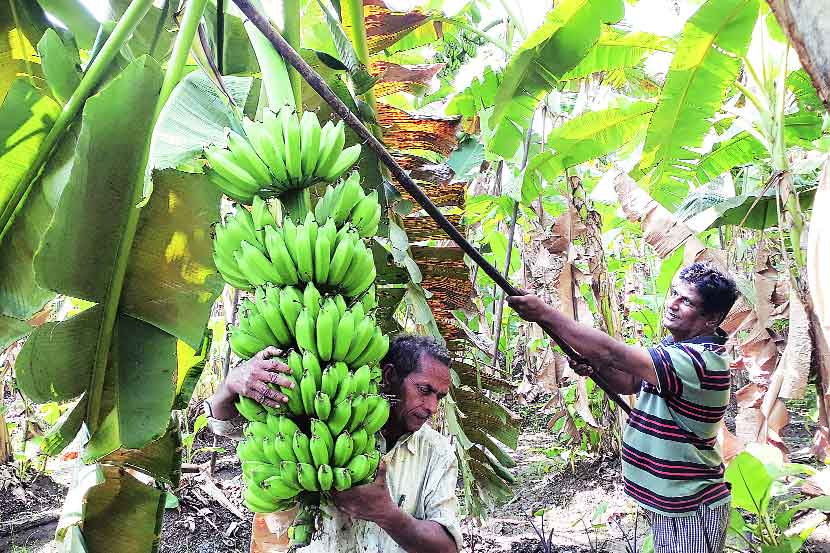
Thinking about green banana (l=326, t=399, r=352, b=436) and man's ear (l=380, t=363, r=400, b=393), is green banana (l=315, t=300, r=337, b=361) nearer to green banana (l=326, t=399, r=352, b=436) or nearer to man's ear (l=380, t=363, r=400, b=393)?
green banana (l=326, t=399, r=352, b=436)

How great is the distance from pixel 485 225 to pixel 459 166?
277 centimetres

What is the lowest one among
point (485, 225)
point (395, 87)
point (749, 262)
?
point (749, 262)

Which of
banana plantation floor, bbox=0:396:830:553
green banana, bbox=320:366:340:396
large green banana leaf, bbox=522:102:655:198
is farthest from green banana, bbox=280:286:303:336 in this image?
banana plantation floor, bbox=0:396:830:553

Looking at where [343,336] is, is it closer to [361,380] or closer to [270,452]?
[361,380]

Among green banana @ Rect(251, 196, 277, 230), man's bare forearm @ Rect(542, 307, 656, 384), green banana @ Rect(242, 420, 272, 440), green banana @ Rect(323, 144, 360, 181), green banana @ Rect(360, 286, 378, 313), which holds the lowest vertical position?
man's bare forearm @ Rect(542, 307, 656, 384)

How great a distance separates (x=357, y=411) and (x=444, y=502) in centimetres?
52

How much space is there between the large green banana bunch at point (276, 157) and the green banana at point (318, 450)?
1.79ft

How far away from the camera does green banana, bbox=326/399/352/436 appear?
1112 millimetres

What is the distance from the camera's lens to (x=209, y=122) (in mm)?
1412

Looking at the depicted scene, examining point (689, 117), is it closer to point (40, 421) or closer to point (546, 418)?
point (546, 418)

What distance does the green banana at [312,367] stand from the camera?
1.12 m

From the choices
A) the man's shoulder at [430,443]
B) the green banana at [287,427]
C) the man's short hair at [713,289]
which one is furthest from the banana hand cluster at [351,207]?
the man's short hair at [713,289]

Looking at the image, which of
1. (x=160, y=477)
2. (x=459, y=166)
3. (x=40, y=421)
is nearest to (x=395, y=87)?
(x=459, y=166)

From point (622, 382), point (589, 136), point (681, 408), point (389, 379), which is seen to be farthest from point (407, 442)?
point (589, 136)
